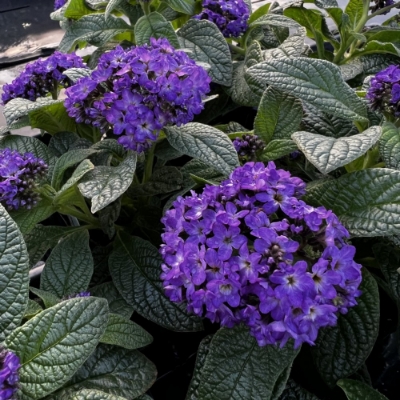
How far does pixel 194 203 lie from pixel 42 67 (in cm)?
71

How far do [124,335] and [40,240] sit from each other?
385 mm

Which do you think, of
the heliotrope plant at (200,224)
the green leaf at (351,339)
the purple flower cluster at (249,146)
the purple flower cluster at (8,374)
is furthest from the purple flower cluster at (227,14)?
the purple flower cluster at (8,374)

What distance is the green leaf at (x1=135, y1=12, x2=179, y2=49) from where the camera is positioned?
4.41 feet

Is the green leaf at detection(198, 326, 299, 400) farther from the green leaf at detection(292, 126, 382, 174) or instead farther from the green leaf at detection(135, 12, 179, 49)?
the green leaf at detection(135, 12, 179, 49)

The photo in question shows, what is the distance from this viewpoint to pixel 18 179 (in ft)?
3.16

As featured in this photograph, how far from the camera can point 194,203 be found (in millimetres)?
Answer: 820

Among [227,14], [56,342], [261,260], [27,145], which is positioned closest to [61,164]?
[27,145]

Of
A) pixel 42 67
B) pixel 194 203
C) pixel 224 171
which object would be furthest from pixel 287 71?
pixel 42 67

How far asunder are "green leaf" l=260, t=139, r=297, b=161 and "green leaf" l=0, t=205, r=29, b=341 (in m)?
0.55

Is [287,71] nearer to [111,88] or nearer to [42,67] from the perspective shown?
[111,88]

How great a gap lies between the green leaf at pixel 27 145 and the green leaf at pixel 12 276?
0.44 metres

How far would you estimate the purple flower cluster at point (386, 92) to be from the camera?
1018mm

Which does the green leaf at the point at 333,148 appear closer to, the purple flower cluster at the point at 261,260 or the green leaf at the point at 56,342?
the purple flower cluster at the point at 261,260

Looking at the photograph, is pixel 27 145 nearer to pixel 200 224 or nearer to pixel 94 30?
pixel 94 30
